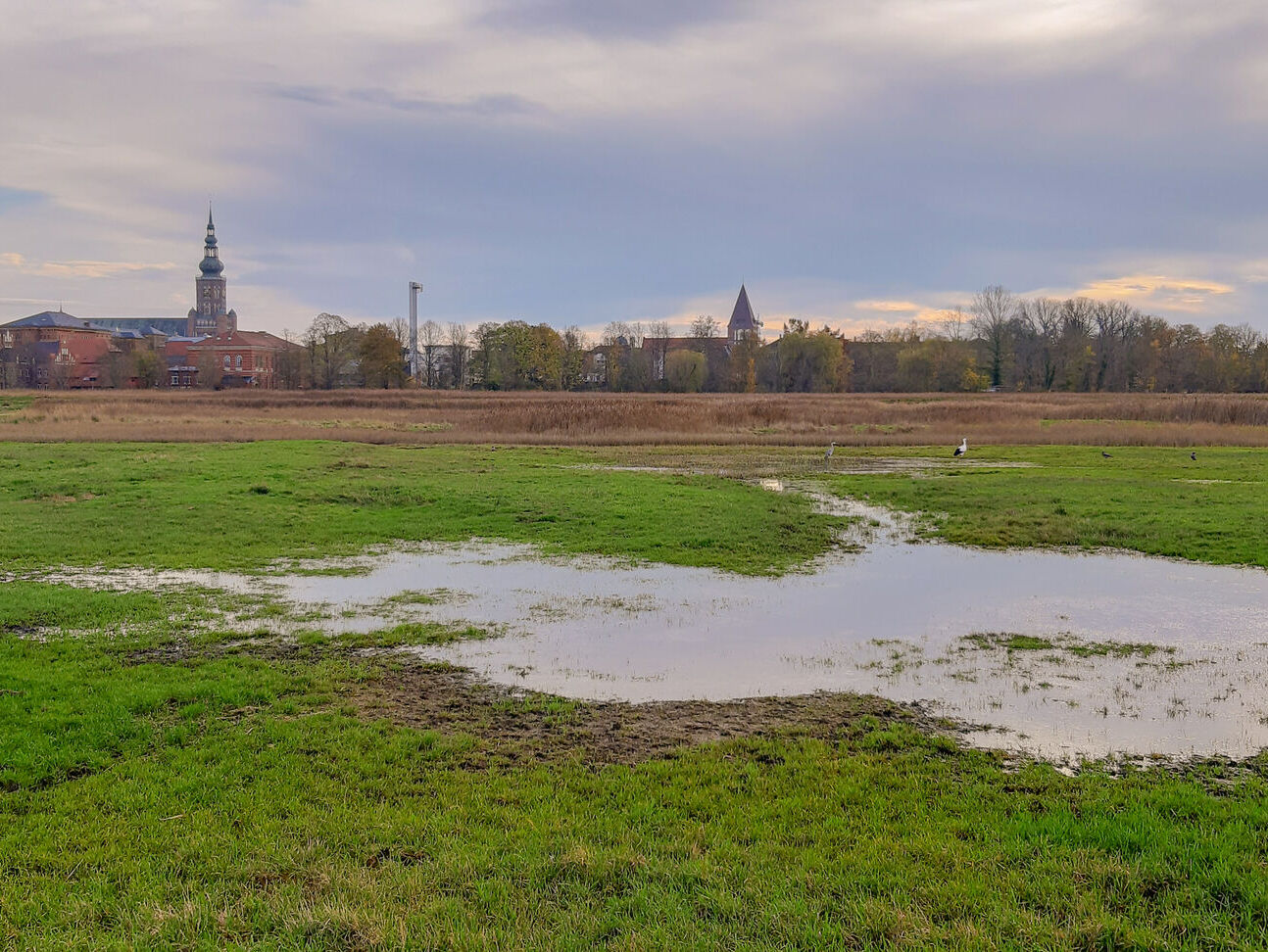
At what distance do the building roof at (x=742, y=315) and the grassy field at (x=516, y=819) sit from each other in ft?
592

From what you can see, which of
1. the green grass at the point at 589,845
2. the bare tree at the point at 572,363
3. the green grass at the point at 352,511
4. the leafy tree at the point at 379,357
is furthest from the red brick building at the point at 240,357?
the green grass at the point at 589,845

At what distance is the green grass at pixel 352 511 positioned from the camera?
15.8m

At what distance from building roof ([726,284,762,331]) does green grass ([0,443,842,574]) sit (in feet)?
536

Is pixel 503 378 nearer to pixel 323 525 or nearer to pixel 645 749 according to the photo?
pixel 323 525

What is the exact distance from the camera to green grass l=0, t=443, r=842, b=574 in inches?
623

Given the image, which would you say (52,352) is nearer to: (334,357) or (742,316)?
(334,357)

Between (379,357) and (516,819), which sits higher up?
(379,357)

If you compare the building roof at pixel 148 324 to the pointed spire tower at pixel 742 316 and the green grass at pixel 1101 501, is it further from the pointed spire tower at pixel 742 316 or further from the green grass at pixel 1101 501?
the green grass at pixel 1101 501

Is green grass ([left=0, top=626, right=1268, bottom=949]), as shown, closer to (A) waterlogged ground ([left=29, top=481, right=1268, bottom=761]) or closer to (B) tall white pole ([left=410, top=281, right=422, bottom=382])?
(A) waterlogged ground ([left=29, top=481, right=1268, bottom=761])

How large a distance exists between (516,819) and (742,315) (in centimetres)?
18738

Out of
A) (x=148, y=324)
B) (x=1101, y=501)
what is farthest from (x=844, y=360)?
(x=148, y=324)

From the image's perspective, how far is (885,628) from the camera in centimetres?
1123

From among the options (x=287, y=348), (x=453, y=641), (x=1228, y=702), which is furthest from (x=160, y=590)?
(x=287, y=348)

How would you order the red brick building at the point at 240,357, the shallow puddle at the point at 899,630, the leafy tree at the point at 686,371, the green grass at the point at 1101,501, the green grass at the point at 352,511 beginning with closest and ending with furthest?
the shallow puddle at the point at 899,630
the green grass at the point at 352,511
the green grass at the point at 1101,501
the leafy tree at the point at 686,371
the red brick building at the point at 240,357
